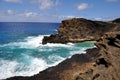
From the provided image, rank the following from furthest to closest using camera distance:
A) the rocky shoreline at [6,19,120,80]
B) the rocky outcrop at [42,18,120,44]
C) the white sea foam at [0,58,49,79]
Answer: the rocky outcrop at [42,18,120,44] → the white sea foam at [0,58,49,79] → the rocky shoreline at [6,19,120,80]

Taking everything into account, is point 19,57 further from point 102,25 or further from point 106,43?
point 102,25

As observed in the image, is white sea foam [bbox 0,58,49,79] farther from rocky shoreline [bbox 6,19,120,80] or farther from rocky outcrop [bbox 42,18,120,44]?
rocky outcrop [bbox 42,18,120,44]

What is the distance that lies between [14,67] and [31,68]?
2.57 meters

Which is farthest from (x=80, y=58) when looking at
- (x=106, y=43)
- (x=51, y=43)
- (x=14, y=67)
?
(x=51, y=43)

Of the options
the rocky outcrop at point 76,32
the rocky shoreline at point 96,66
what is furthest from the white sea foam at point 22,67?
the rocky outcrop at point 76,32

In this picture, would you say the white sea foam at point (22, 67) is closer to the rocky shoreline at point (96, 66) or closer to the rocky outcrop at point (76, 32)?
the rocky shoreline at point (96, 66)

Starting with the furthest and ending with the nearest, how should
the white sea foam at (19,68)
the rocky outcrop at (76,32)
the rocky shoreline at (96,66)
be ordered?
the rocky outcrop at (76,32) → the white sea foam at (19,68) → the rocky shoreline at (96,66)

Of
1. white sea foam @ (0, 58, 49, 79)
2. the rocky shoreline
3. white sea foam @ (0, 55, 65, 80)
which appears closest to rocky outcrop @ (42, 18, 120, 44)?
white sea foam @ (0, 55, 65, 80)

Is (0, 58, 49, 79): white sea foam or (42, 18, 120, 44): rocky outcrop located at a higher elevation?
(42, 18, 120, 44): rocky outcrop

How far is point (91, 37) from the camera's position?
66562mm

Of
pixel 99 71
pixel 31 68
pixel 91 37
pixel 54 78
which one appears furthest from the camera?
pixel 91 37

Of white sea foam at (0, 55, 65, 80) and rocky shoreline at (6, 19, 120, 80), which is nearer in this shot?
rocky shoreline at (6, 19, 120, 80)

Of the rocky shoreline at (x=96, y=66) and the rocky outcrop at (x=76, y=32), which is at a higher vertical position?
the rocky outcrop at (x=76, y=32)

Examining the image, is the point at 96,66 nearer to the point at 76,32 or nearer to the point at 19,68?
the point at 19,68
